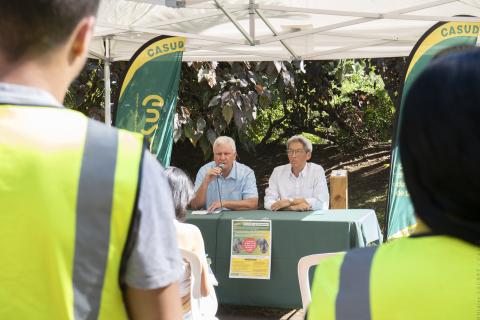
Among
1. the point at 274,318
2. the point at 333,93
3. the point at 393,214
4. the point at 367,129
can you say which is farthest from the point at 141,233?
the point at 367,129

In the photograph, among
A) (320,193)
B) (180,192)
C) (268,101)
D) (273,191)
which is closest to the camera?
(180,192)

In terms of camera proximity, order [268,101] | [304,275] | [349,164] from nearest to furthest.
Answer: [304,275] < [268,101] < [349,164]

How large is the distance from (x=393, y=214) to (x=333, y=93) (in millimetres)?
7856

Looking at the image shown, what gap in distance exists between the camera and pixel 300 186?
21.4 ft

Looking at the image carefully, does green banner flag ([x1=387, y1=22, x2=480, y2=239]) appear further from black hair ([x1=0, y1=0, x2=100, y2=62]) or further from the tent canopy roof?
black hair ([x1=0, y1=0, x2=100, y2=62])

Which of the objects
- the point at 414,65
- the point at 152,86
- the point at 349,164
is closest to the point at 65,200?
the point at 414,65

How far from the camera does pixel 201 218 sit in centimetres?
582

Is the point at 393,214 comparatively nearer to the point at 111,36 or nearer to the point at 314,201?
the point at 314,201

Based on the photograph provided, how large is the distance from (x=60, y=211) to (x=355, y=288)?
467 millimetres

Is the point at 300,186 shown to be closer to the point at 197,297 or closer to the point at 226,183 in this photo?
the point at 226,183

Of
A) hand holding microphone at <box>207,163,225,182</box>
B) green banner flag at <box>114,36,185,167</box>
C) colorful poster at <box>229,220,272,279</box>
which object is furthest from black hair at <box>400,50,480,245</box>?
Result: hand holding microphone at <box>207,163,225,182</box>

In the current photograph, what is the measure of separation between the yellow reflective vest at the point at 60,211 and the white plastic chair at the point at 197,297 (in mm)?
2585

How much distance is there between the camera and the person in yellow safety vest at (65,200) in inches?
40.4

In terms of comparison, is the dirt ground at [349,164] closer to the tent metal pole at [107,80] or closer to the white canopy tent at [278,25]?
the white canopy tent at [278,25]
